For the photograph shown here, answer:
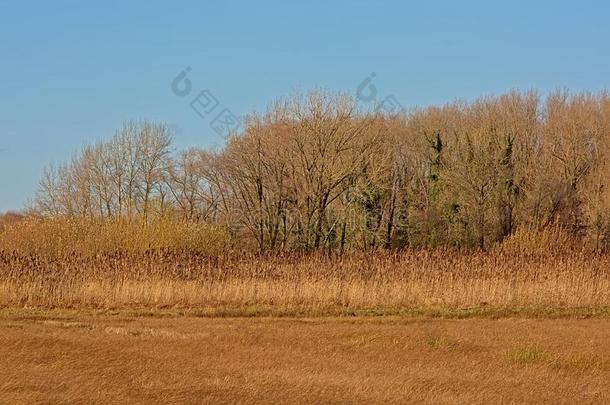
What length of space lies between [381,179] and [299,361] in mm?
33839

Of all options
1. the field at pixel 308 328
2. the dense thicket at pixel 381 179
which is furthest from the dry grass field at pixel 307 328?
the dense thicket at pixel 381 179

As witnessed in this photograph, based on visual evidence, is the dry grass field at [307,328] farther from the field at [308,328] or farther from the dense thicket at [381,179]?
the dense thicket at [381,179]

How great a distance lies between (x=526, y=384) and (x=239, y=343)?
630 centimetres

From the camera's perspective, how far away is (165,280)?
82.5 feet

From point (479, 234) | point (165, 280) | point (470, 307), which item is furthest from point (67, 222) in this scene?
point (479, 234)

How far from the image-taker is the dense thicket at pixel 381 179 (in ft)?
147

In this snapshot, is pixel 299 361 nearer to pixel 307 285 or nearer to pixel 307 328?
pixel 307 328

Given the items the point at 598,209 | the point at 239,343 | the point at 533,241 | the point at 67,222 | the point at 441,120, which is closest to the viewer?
the point at 239,343

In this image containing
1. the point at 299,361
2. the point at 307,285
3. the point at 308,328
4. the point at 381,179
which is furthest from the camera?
Result: the point at 381,179

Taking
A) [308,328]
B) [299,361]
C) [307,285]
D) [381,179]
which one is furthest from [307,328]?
[381,179]

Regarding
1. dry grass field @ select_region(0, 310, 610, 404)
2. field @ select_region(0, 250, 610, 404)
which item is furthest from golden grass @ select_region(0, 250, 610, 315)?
dry grass field @ select_region(0, 310, 610, 404)

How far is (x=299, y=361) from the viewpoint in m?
14.8

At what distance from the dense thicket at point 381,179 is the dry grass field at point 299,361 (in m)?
20.4

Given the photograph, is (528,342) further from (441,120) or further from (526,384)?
(441,120)
